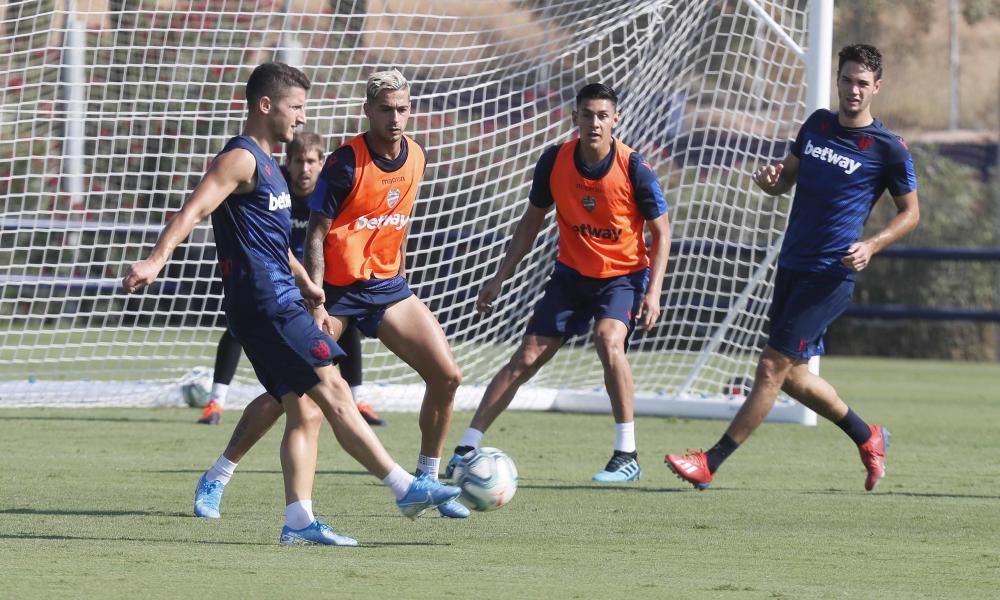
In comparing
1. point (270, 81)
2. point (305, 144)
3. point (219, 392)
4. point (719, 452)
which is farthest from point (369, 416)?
point (270, 81)

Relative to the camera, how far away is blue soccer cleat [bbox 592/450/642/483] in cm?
872

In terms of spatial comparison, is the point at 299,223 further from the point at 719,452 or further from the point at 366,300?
the point at 719,452

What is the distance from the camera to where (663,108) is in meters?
13.7

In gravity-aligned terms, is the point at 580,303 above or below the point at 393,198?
below

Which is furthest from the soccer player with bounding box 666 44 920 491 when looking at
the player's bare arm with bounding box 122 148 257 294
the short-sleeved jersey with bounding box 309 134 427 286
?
the player's bare arm with bounding box 122 148 257 294

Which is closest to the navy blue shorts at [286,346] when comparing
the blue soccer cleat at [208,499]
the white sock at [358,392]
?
the blue soccer cleat at [208,499]

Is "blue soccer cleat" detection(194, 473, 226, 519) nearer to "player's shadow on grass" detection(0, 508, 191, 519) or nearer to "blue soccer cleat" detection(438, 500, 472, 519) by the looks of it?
"player's shadow on grass" detection(0, 508, 191, 519)

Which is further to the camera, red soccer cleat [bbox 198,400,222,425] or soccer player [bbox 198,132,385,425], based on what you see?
red soccer cleat [bbox 198,400,222,425]

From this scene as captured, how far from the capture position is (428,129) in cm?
1370

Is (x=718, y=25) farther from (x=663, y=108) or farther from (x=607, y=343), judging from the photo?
(x=607, y=343)

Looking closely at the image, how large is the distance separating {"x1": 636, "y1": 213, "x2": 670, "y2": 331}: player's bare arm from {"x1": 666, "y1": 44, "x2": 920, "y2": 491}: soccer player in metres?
0.64

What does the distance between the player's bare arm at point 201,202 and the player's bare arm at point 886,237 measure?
3141mm

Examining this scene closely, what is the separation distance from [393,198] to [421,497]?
192 cm

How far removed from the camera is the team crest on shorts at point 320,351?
Result: 6.31m
